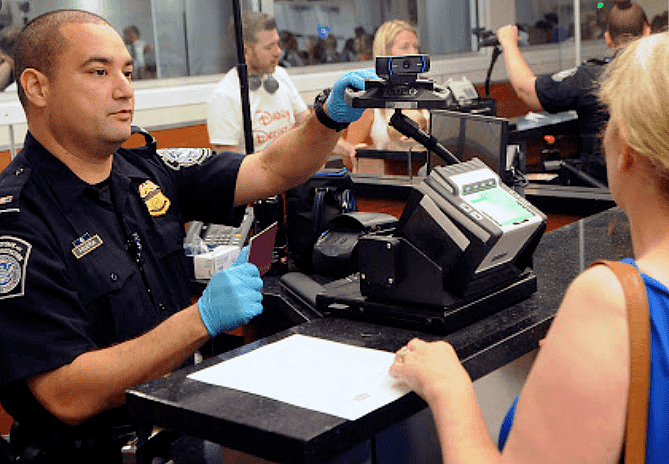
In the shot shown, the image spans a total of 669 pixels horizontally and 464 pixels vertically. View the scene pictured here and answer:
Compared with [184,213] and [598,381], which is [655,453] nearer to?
[598,381]

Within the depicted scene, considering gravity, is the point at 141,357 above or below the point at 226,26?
below

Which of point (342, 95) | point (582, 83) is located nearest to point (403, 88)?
point (342, 95)

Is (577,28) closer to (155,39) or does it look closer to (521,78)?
(521,78)

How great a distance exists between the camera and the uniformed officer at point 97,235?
5.59ft

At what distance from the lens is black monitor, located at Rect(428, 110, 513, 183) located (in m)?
2.16

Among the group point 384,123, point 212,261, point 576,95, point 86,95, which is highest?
point 86,95

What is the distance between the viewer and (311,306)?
2039 millimetres

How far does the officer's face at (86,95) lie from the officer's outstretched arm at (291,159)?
1.41ft

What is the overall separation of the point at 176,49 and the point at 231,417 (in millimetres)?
5318

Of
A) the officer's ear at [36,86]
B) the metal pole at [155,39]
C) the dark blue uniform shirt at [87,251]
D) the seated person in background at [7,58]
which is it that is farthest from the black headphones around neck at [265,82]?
the officer's ear at [36,86]

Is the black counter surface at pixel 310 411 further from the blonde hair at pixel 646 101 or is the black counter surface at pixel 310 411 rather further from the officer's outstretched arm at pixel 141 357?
the blonde hair at pixel 646 101

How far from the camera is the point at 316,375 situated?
1.41 m

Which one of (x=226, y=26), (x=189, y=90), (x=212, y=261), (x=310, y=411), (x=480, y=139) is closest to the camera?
(x=310, y=411)

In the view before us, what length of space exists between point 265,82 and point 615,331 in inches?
158
